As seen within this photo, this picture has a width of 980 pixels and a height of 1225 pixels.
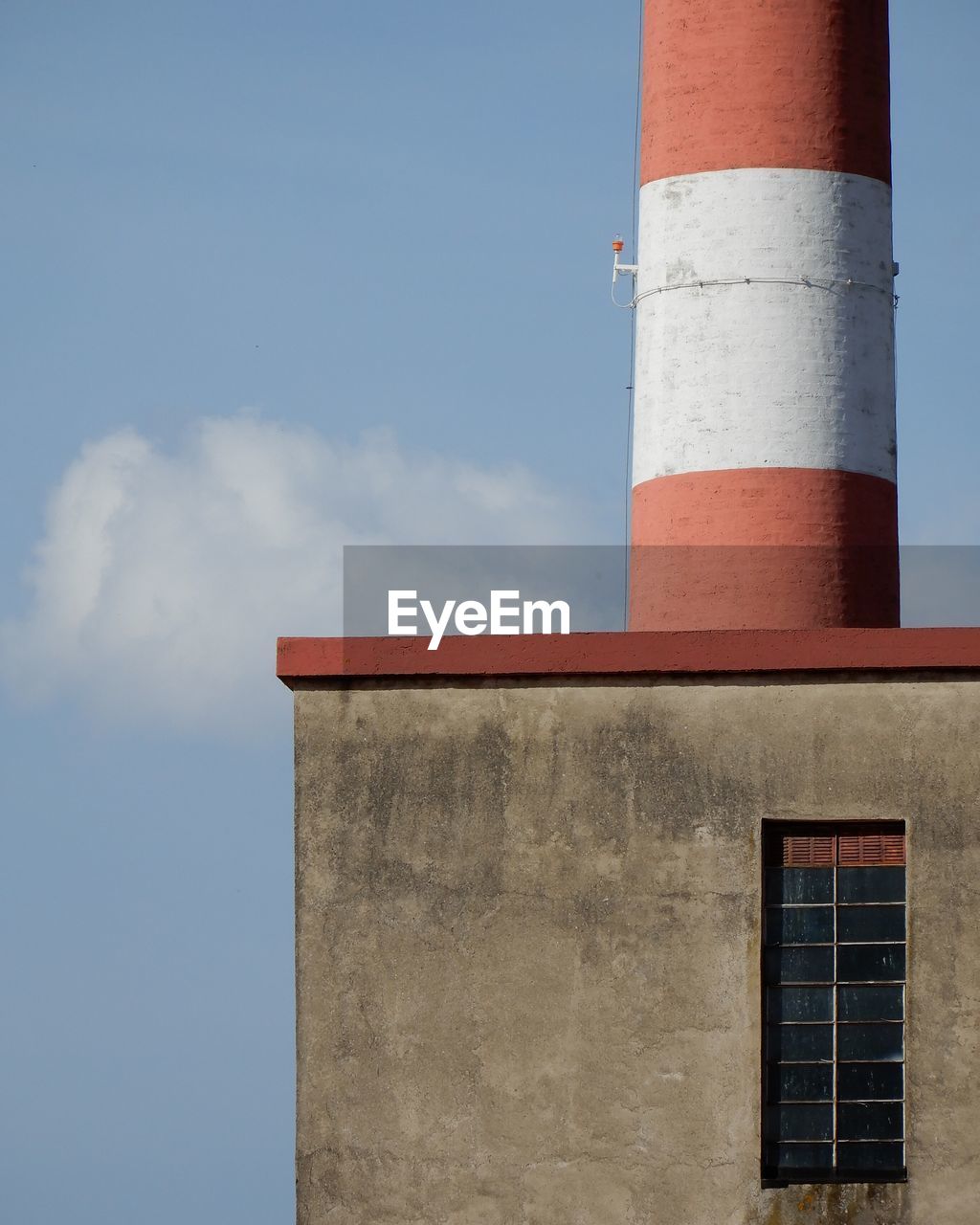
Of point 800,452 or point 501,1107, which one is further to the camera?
point 800,452

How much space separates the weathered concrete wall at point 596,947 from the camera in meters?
12.5

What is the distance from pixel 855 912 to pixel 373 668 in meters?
3.45

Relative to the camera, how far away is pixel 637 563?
54.9 feet

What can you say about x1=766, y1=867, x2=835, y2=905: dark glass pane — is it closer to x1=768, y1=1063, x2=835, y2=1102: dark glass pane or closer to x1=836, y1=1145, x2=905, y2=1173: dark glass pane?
x1=768, y1=1063, x2=835, y2=1102: dark glass pane

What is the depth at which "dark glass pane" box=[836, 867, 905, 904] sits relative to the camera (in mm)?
12703

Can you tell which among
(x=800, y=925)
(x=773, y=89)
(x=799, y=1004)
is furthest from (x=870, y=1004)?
(x=773, y=89)

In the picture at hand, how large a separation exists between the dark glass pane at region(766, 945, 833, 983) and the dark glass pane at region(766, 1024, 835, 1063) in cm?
30

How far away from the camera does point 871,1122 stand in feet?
41.5

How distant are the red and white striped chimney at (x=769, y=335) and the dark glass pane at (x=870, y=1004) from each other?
4.01 meters

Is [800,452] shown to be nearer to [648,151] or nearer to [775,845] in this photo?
[648,151]

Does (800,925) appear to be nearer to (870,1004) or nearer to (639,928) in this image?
(870,1004)

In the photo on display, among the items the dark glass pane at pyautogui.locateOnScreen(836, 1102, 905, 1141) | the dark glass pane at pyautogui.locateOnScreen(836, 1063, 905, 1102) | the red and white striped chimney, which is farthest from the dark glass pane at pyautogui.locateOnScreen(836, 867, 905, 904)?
the red and white striped chimney

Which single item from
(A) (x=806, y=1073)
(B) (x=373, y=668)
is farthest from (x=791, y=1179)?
(B) (x=373, y=668)

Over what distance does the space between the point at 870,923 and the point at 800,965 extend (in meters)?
0.52
